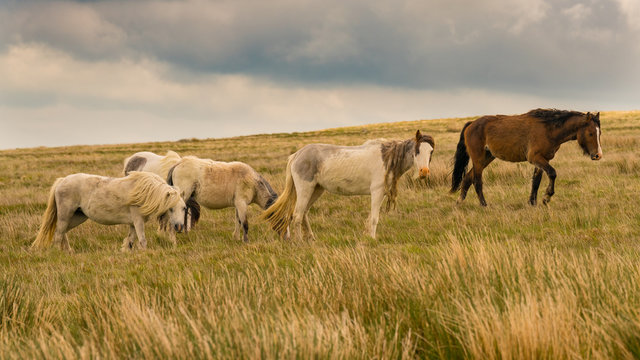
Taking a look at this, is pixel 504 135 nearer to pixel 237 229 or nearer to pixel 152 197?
pixel 237 229

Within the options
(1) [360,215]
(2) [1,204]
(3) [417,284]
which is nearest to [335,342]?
(3) [417,284]

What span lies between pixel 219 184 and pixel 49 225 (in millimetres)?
2988

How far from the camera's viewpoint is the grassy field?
262 centimetres

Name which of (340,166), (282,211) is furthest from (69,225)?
(340,166)

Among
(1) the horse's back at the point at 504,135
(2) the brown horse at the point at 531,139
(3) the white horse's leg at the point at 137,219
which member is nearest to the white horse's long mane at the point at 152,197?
(3) the white horse's leg at the point at 137,219

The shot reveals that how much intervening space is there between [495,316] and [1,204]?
13802 millimetres

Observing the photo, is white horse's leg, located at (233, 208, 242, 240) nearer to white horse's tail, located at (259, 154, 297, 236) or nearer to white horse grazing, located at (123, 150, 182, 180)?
white horse's tail, located at (259, 154, 297, 236)

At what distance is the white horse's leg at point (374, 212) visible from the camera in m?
7.98

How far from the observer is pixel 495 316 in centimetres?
275

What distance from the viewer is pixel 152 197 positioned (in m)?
7.89

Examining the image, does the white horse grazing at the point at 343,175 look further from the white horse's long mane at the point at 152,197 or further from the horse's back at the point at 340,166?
the white horse's long mane at the point at 152,197

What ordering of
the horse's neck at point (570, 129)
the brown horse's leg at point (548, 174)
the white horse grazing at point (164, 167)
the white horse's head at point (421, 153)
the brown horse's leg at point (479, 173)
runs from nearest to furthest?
1. the white horse's head at point (421, 153)
2. the white horse grazing at point (164, 167)
3. the brown horse's leg at point (548, 174)
4. the horse's neck at point (570, 129)
5. the brown horse's leg at point (479, 173)

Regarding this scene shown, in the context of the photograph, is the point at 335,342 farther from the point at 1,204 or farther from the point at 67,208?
the point at 1,204

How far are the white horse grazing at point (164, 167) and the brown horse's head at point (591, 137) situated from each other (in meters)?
8.35
